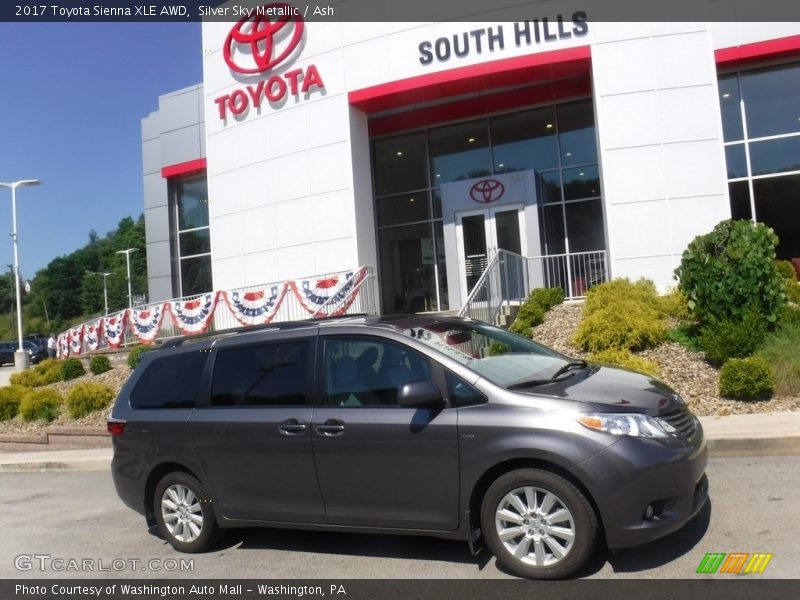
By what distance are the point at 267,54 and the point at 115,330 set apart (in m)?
9.11

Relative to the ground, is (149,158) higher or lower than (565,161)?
higher

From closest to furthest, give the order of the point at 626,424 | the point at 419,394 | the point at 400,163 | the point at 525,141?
the point at 626,424 → the point at 419,394 → the point at 525,141 → the point at 400,163

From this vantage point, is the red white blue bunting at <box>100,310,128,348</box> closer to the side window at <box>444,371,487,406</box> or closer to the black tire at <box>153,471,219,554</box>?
the black tire at <box>153,471,219,554</box>

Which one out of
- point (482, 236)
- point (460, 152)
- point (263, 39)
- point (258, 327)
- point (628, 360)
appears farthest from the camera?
point (460, 152)

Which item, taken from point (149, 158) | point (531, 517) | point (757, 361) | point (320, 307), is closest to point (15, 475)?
point (320, 307)

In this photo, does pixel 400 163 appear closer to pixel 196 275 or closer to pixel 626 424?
pixel 196 275

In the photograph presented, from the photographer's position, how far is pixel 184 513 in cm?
543

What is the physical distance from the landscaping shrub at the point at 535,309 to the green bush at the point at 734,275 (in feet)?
9.30

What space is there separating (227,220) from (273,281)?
2558 millimetres

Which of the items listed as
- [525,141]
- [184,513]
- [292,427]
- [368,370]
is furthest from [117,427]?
[525,141]

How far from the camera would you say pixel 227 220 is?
18984 millimetres

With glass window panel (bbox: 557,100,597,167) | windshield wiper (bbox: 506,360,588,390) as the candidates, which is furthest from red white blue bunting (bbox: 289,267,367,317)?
windshield wiper (bbox: 506,360,588,390)

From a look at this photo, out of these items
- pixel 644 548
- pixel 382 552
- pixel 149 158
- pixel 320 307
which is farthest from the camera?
pixel 149 158

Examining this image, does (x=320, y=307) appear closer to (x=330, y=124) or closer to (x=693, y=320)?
(x=330, y=124)
